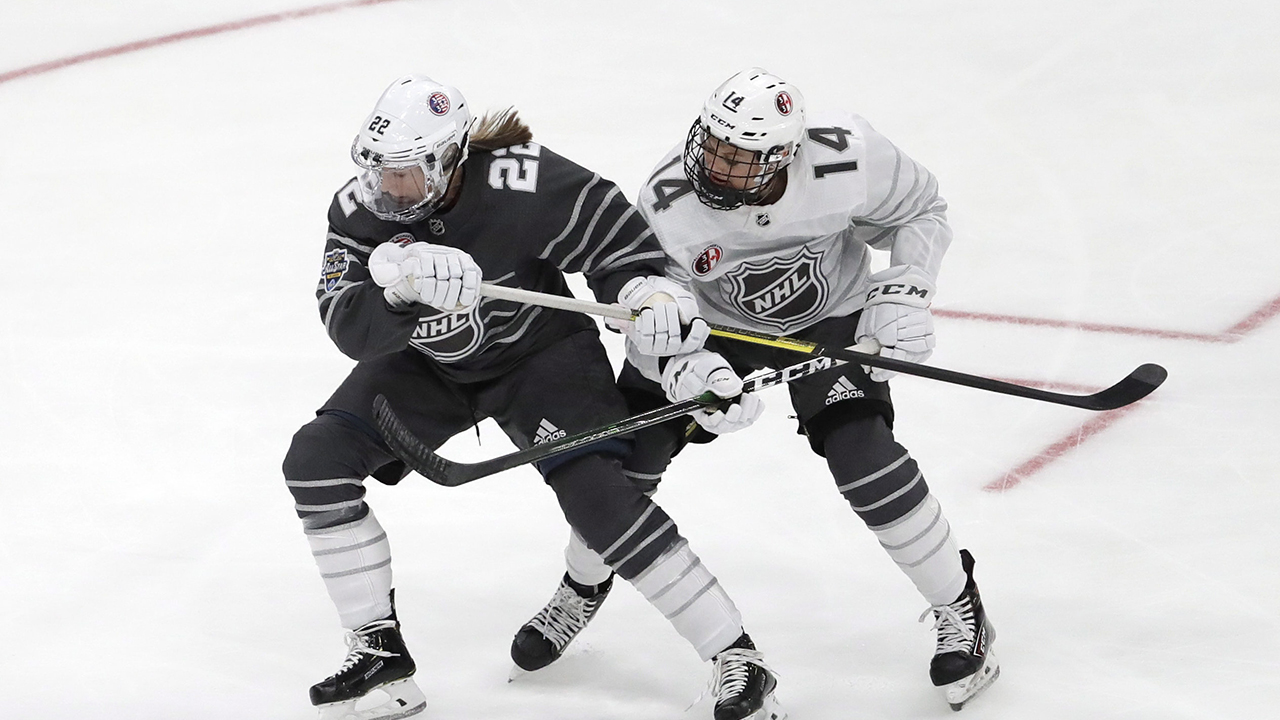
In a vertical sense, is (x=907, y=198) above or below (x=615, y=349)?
above

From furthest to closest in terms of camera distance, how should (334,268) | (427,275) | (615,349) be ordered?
(615,349), (334,268), (427,275)

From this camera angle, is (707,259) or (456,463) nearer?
(456,463)

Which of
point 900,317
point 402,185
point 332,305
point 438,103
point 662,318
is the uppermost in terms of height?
point 438,103

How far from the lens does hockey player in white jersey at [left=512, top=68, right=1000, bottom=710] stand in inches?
105

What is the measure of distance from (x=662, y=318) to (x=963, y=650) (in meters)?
0.86

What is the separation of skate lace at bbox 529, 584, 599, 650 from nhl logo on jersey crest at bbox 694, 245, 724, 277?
750 mm

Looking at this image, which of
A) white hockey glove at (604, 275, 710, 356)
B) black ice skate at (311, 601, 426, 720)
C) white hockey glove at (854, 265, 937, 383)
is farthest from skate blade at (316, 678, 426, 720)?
white hockey glove at (854, 265, 937, 383)

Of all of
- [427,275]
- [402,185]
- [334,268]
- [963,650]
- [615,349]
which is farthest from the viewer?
[615,349]

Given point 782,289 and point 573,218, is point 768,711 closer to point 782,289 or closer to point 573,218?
point 782,289

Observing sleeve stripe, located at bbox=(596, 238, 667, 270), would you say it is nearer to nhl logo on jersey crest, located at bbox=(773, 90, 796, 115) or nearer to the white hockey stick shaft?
the white hockey stick shaft

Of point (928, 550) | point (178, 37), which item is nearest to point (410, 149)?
point (928, 550)

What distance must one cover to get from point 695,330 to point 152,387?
2.02 m

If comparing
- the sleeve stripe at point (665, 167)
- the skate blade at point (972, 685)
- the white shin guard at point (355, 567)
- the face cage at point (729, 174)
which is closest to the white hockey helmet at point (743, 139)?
the face cage at point (729, 174)

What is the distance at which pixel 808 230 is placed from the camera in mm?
2791
